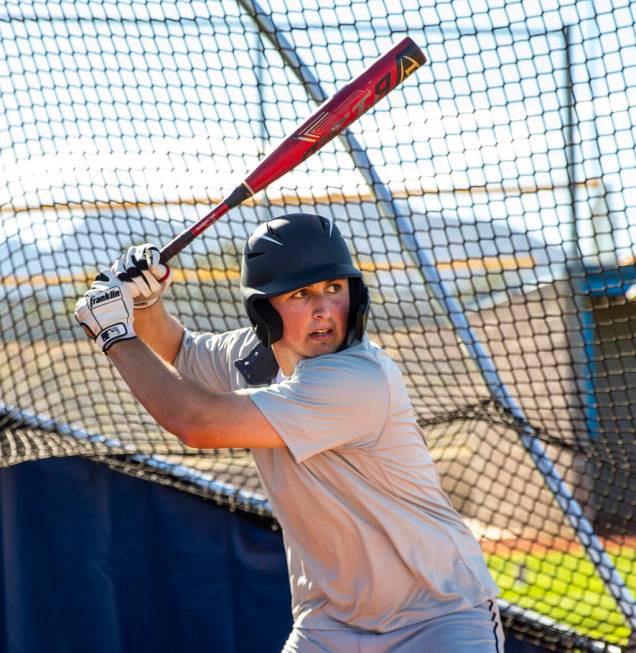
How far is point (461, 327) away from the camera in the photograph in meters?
3.90

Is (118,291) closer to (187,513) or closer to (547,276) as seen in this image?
(187,513)

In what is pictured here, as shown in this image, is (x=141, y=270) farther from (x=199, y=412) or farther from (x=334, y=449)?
(x=334, y=449)

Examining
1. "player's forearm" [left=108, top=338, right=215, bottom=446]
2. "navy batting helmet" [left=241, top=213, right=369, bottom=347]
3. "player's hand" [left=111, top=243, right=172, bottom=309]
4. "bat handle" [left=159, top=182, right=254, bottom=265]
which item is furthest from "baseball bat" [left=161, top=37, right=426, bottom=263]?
"player's forearm" [left=108, top=338, right=215, bottom=446]

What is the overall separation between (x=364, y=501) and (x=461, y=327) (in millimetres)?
1369

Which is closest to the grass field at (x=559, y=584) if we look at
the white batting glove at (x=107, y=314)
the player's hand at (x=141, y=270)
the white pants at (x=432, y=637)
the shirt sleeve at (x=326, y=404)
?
the white pants at (x=432, y=637)

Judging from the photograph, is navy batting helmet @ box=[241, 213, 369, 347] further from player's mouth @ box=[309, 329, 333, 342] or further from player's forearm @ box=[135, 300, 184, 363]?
player's forearm @ box=[135, 300, 184, 363]

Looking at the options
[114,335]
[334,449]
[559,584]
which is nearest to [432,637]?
[334,449]

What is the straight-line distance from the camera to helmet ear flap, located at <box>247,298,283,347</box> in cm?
278

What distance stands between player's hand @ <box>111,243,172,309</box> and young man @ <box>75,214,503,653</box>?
218 mm

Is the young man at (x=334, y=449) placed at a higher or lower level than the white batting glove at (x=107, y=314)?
lower

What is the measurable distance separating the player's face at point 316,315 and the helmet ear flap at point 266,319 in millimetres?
15

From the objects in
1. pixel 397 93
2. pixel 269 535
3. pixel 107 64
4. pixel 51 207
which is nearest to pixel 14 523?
pixel 269 535

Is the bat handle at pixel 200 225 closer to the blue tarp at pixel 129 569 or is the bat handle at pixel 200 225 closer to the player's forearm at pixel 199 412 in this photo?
the player's forearm at pixel 199 412

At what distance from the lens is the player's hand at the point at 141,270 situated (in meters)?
3.08
